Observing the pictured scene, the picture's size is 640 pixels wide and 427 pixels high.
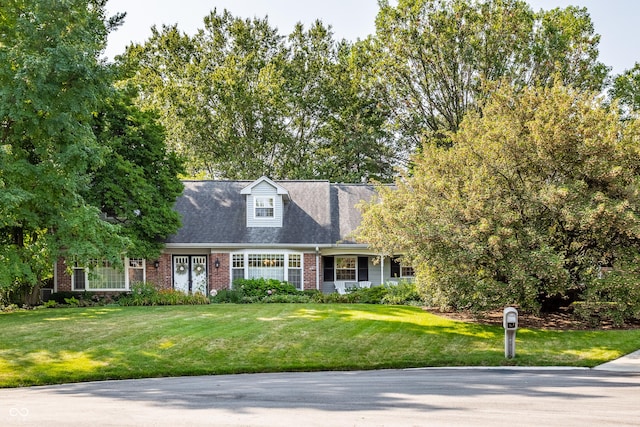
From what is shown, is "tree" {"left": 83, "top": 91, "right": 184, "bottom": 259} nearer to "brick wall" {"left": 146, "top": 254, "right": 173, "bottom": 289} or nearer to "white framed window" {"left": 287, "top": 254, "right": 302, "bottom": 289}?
"brick wall" {"left": 146, "top": 254, "right": 173, "bottom": 289}

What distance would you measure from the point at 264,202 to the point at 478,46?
14695mm

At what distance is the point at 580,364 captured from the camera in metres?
11.5

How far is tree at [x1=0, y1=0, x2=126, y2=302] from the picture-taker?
506 inches

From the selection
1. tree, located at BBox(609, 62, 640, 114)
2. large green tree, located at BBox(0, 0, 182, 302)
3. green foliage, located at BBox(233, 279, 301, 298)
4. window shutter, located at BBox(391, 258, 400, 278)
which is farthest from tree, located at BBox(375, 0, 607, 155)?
large green tree, located at BBox(0, 0, 182, 302)

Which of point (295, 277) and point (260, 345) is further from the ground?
point (295, 277)

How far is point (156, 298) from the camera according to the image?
2153cm

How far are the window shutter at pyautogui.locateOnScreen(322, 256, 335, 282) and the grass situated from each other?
30.7 feet

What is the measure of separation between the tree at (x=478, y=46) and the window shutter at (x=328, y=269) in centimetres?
826

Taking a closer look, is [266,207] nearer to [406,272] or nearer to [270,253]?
[270,253]

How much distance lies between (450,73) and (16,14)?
77.5ft

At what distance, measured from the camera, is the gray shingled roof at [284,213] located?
2522cm

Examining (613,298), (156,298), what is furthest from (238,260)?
(613,298)

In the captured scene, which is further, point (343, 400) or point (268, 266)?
point (268, 266)

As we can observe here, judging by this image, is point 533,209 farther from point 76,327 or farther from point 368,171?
point 368,171
